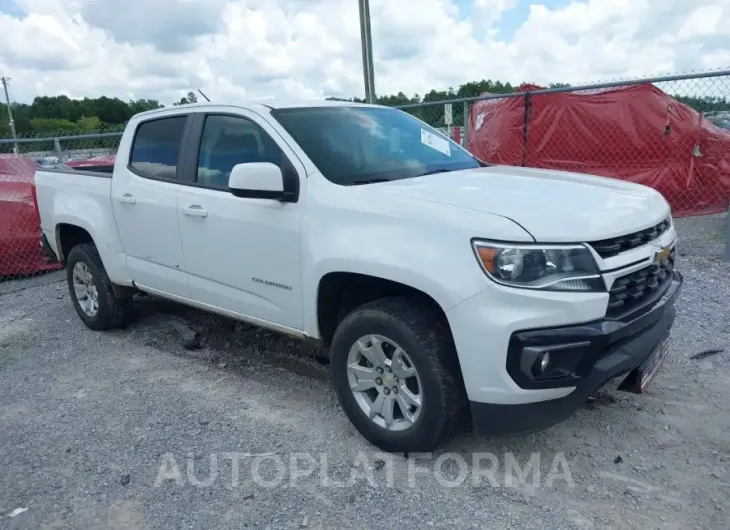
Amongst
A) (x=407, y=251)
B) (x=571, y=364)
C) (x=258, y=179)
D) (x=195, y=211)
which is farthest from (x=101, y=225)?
(x=571, y=364)

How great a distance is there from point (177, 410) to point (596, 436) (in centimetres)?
250

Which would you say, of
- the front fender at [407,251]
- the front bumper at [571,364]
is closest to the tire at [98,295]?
the front fender at [407,251]

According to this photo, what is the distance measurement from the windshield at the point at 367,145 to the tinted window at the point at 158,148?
3.23 ft

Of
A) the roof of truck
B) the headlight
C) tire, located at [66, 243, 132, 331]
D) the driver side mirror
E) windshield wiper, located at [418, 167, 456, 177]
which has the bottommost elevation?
tire, located at [66, 243, 132, 331]

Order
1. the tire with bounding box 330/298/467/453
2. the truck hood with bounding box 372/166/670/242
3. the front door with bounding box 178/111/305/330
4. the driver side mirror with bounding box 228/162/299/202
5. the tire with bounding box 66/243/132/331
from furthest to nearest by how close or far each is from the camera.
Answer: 1. the tire with bounding box 66/243/132/331
2. the front door with bounding box 178/111/305/330
3. the driver side mirror with bounding box 228/162/299/202
4. the tire with bounding box 330/298/467/453
5. the truck hood with bounding box 372/166/670/242

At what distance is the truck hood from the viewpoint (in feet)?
8.96

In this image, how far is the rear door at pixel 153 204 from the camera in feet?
14.2

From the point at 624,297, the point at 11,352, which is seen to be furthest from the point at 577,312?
the point at 11,352

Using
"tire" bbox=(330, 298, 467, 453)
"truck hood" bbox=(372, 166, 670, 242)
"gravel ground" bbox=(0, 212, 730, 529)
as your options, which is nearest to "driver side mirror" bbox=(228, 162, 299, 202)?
"truck hood" bbox=(372, 166, 670, 242)

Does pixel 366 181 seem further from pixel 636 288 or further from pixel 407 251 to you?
pixel 636 288

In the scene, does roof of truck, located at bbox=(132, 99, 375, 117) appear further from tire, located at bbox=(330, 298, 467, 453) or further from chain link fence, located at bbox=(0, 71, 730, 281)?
chain link fence, located at bbox=(0, 71, 730, 281)

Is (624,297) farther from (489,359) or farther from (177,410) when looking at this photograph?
(177,410)

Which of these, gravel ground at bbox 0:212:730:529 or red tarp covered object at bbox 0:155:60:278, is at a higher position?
red tarp covered object at bbox 0:155:60:278

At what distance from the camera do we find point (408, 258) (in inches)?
114
